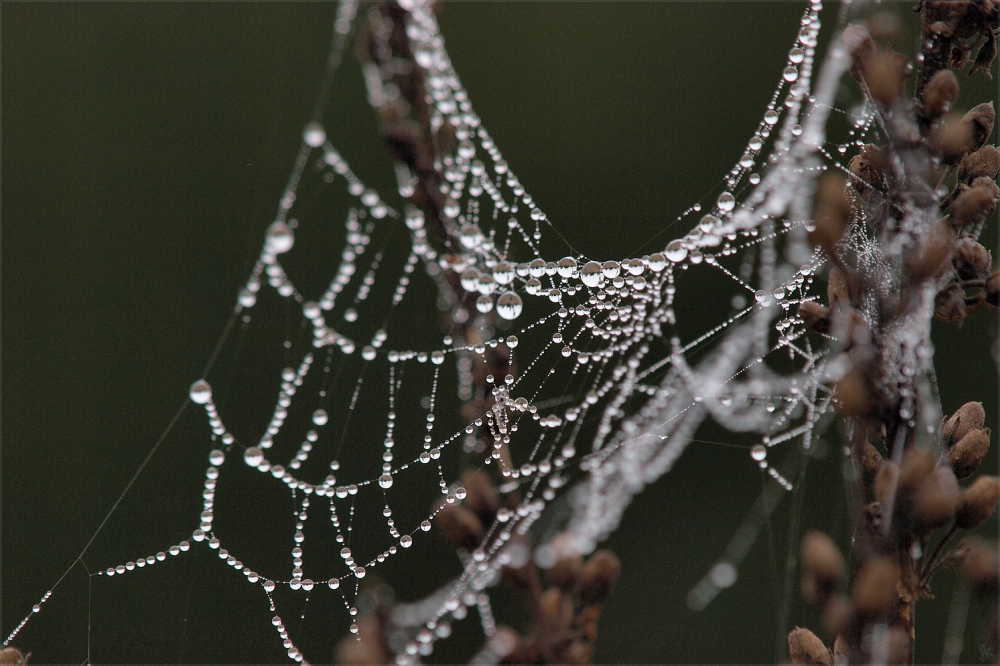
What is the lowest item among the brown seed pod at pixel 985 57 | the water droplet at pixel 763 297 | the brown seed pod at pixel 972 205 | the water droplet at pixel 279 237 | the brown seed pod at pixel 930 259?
the water droplet at pixel 763 297

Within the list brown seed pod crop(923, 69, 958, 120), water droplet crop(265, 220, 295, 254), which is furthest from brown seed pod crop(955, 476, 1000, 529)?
water droplet crop(265, 220, 295, 254)

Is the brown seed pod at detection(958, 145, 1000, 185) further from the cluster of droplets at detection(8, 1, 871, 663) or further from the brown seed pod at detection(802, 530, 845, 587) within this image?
the brown seed pod at detection(802, 530, 845, 587)

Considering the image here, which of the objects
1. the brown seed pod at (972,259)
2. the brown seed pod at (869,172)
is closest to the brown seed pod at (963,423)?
the brown seed pod at (972,259)

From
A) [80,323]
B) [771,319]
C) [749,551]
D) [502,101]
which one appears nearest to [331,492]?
[771,319]

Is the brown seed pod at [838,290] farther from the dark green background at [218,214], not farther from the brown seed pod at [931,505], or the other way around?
the dark green background at [218,214]

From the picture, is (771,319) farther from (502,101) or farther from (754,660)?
(502,101)

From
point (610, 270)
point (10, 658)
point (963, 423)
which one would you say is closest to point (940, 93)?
point (963, 423)
